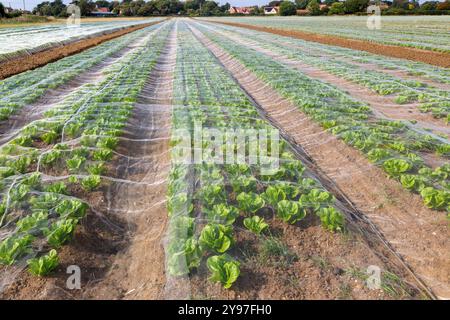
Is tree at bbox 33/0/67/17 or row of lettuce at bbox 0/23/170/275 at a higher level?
tree at bbox 33/0/67/17

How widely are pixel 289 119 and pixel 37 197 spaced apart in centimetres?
652

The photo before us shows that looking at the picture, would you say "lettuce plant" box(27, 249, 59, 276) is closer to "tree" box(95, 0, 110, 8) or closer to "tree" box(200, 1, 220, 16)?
"tree" box(200, 1, 220, 16)

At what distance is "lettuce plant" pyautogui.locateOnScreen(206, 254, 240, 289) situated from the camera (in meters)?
3.43

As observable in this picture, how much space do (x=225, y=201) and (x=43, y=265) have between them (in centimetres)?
244

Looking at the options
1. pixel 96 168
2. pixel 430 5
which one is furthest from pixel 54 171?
pixel 430 5

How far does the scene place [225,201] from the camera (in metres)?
4.86

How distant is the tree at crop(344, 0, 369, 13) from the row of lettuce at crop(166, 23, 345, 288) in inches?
3314

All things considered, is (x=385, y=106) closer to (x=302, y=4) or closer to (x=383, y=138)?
(x=383, y=138)

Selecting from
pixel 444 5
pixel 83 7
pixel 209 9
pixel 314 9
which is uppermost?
pixel 209 9

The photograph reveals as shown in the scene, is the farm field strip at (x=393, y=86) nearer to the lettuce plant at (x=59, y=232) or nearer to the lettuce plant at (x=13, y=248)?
the lettuce plant at (x=59, y=232)

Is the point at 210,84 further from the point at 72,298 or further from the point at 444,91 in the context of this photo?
the point at 72,298

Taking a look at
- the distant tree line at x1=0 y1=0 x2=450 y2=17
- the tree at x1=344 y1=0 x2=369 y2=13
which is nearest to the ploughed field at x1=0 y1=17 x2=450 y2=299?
the distant tree line at x1=0 y1=0 x2=450 y2=17

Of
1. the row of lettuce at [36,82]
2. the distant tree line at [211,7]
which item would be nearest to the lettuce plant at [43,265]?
the row of lettuce at [36,82]
